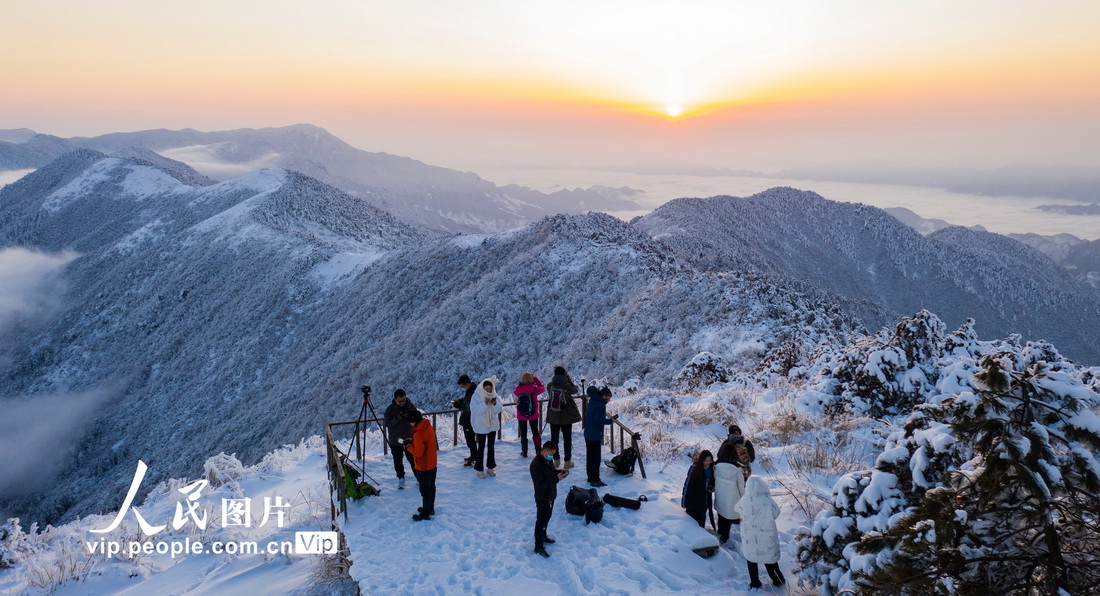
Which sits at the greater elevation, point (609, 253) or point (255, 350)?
point (609, 253)

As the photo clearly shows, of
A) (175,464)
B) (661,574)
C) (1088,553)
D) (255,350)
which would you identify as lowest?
(175,464)

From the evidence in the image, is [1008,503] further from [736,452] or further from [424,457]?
[424,457]

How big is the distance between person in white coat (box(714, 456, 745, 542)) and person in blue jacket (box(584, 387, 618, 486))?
2.34m

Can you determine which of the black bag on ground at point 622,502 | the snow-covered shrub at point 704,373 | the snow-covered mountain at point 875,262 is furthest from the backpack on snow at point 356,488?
the snow-covered mountain at point 875,262

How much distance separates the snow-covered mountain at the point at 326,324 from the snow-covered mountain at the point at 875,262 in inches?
1534

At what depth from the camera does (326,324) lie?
40781 millimetres

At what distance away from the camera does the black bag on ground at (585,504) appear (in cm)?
884

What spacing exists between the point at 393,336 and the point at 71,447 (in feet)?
75.3

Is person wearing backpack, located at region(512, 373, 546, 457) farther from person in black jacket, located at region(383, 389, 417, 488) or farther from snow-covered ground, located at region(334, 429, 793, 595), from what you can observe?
person in black jacket, located at region(383, 389, 417, 488)

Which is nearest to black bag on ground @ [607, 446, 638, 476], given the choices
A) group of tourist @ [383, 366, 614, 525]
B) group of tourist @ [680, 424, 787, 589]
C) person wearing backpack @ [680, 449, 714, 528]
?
group of tourist @ [383, 366, 614, 525]

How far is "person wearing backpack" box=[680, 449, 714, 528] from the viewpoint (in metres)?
8.34

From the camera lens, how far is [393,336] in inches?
1384

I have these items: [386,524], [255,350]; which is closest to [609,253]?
[255,350]

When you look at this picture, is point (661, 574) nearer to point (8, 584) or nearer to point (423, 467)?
point (423, 467)
